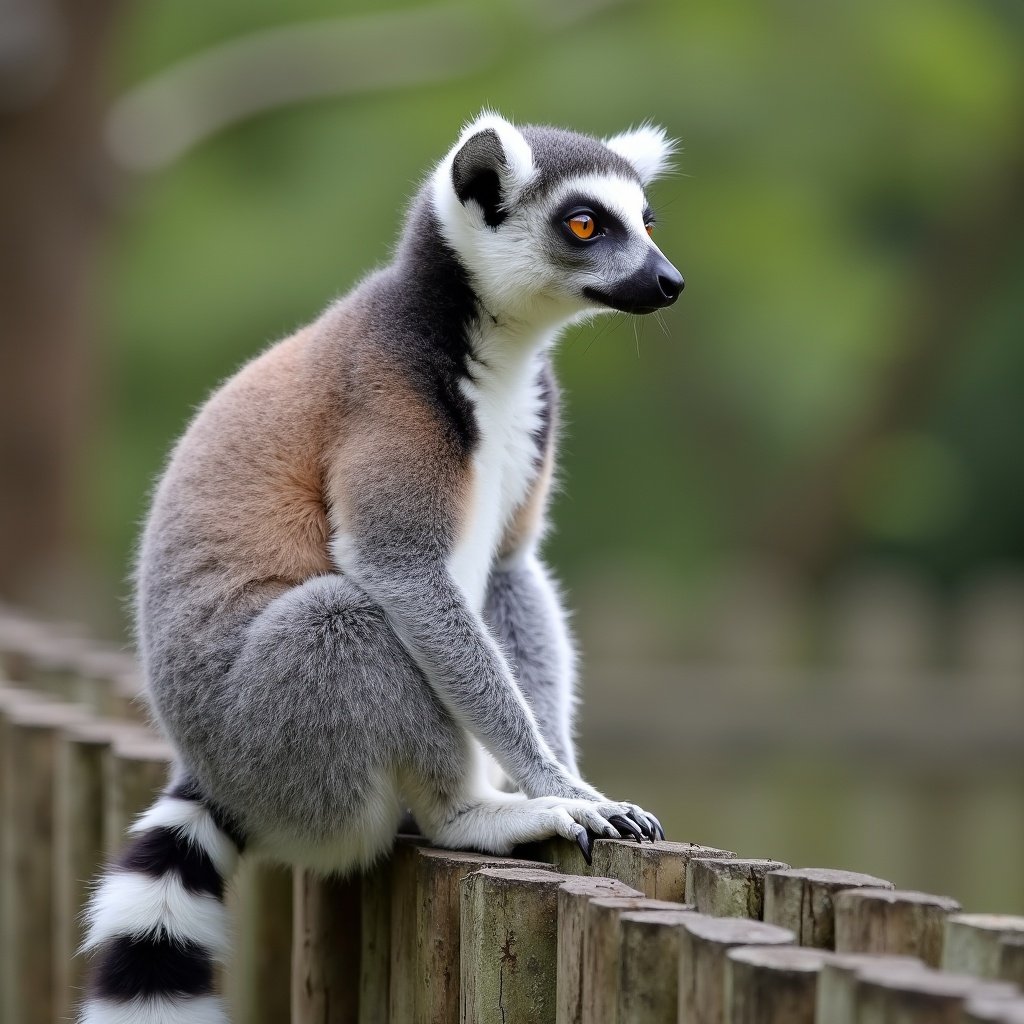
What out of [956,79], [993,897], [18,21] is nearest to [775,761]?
[993,897]

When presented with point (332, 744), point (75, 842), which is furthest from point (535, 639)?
point (75, 842)

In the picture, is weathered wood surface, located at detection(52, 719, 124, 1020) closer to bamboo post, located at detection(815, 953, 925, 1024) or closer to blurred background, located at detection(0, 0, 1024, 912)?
bamboo post, located at detection(815, 953, 925, 1024)

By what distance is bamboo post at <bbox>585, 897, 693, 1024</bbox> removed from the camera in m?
2.39

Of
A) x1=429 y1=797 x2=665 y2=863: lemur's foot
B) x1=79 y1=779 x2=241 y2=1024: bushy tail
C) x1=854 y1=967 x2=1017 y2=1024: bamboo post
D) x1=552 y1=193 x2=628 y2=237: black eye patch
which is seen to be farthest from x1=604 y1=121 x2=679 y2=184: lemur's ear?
x1=854 y1=967 x2=1017 y2=1024: bamboo post

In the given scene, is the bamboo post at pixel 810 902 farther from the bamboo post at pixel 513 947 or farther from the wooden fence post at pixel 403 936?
the wooden fence post at pixel 403 936

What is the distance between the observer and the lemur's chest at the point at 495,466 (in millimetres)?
3611

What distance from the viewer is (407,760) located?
3.36 m

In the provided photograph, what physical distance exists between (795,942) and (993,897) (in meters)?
5.35

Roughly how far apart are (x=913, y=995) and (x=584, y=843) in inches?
46.5

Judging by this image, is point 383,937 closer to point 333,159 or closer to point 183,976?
point 183,976

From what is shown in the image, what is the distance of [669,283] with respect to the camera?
364cm

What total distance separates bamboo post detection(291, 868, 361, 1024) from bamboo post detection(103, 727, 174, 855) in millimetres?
496

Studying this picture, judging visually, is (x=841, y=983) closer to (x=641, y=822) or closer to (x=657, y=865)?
(x=657, y=865)

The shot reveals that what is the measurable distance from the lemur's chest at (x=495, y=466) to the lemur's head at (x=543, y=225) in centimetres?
20
